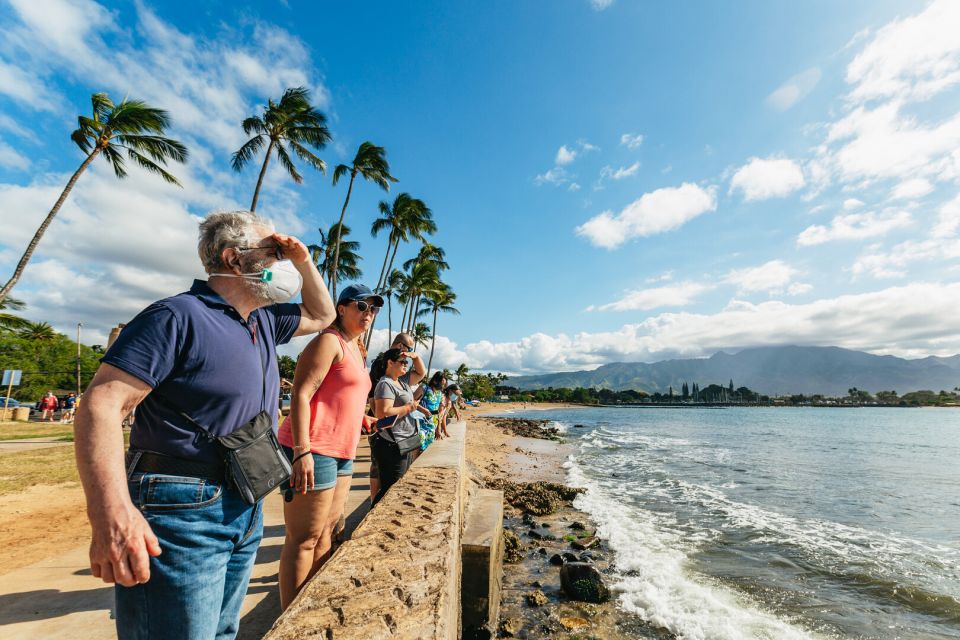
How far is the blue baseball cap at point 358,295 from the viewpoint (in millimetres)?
2928

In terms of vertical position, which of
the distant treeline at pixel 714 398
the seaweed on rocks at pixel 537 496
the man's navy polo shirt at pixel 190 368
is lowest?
the distant treeline at pixel 714 398

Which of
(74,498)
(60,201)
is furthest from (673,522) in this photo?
(60,201)

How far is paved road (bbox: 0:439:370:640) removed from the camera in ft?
9.19

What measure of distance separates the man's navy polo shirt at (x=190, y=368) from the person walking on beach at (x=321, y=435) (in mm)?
832

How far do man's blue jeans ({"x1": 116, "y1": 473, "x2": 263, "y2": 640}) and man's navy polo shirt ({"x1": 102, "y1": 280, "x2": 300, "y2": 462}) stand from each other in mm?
119

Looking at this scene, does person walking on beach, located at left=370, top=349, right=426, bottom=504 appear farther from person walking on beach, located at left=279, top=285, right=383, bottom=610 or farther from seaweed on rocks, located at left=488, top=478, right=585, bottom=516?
seaweed on rocks, located at left=488, top=478, right=585, bottom=516

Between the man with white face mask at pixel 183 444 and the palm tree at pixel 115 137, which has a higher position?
the palm tree at pixel 115 137

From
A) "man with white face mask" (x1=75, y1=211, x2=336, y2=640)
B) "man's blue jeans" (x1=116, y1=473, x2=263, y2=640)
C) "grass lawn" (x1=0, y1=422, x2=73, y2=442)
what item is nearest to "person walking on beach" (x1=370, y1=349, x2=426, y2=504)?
"man with white face mask" (x1=75, y1=211, x2=336, y2=640)

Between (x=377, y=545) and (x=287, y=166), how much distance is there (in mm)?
18935

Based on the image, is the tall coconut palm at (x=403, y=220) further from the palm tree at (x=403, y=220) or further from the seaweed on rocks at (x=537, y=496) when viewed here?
the seaweed on rocks at (x=537, y=496)

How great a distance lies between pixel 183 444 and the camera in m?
1.40

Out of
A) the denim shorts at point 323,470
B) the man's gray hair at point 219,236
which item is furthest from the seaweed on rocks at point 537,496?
the man's gray hair at point 219,236

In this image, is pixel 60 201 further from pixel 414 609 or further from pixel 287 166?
pixel 414 609

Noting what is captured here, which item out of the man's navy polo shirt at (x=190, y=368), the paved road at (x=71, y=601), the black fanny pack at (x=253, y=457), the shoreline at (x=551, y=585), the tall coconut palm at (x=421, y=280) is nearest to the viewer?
the man's navy polo shirt at (x=190, y=368)
